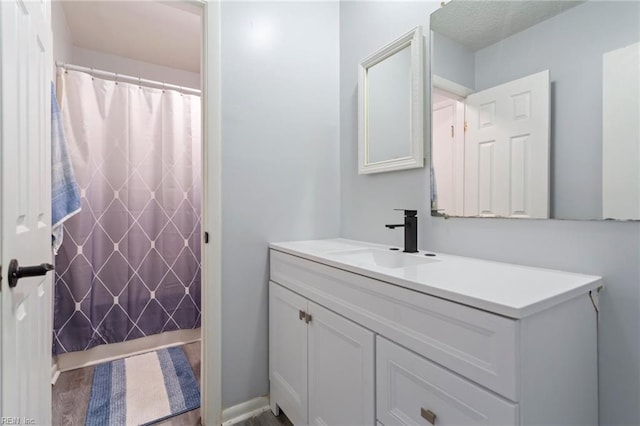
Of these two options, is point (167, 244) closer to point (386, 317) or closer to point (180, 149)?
point (180, 149)

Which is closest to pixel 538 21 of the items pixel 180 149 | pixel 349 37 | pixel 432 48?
pixel 432 48

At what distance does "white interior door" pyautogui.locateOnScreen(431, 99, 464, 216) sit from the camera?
50.3 inches

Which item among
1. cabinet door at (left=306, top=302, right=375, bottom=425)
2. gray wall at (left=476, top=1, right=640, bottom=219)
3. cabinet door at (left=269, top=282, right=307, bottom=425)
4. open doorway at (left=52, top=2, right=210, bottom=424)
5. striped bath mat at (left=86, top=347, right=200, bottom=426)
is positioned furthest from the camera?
open doorway at (left=52, top=2, right=210, bottom=424)

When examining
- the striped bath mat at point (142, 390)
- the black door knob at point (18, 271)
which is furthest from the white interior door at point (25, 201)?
the striped bath mat at point (142, 390)

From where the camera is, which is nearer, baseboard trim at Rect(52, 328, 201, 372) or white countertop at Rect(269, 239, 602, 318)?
white countertop at Rect(269, 239, 602, 318)

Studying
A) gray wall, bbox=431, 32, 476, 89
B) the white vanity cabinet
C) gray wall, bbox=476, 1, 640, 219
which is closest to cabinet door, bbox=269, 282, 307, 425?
the white vanity cabinet

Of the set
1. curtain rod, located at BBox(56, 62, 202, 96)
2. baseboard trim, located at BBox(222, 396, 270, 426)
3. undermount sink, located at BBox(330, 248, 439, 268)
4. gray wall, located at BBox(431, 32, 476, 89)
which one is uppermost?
curtain rod, located at BBox(56, 62, 202, 96)

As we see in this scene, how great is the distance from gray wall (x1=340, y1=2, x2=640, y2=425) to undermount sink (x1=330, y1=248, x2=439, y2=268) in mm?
144

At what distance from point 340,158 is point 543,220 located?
45.3 inches

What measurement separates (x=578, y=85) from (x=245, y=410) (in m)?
1.92

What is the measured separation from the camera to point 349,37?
6.10 ft

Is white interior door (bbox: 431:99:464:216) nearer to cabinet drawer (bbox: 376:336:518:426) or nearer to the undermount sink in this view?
the undermount sink

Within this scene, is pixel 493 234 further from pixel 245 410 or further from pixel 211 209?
pixel 245 410

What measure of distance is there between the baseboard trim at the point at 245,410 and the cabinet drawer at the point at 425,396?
2.93ft
